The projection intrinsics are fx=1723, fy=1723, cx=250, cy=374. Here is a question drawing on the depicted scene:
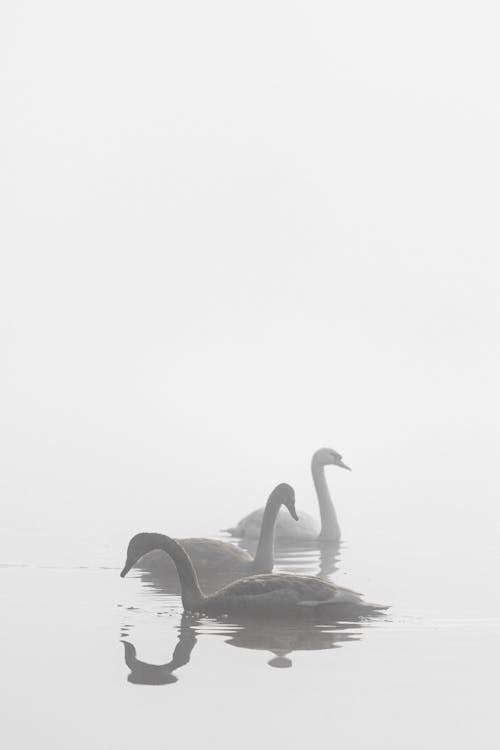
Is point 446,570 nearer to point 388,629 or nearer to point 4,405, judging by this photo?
point 388,629

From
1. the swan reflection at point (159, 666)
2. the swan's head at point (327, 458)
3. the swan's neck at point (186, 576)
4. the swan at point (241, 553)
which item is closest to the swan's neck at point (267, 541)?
the swan at point (241, 553)

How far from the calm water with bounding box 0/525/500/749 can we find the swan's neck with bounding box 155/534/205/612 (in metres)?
0.22

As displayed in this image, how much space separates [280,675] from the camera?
13547mm

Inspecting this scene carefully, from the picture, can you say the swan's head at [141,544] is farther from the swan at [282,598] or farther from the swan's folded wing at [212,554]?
the swan's folded wing at [212,554]

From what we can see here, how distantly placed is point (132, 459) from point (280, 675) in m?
55.4

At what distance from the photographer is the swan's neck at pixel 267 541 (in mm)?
20625

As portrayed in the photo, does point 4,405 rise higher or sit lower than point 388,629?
higher

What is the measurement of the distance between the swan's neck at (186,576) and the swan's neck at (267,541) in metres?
Answer: 3.10

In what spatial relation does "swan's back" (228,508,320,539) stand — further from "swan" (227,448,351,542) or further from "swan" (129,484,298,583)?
"swan" (129,484,298,583)

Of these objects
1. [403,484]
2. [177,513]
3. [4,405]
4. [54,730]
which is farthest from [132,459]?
[4,405]

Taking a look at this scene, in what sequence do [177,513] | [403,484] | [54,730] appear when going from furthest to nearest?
[403,484] < [177,513] < [54,730]

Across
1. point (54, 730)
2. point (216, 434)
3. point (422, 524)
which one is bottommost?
point (54, 730)

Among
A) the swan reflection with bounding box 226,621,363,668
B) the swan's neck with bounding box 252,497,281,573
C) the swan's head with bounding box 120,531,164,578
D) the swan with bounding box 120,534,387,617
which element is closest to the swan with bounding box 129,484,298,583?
the swan's neck with bounding box 252,497,281,573

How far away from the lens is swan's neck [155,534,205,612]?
56.1 ft
